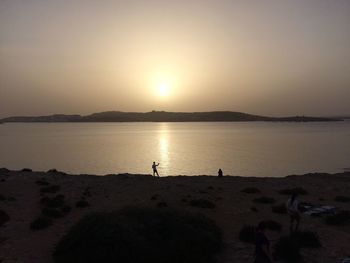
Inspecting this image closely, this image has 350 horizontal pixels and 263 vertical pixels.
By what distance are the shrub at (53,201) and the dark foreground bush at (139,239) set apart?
333 inches

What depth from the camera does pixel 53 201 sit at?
25.4 m

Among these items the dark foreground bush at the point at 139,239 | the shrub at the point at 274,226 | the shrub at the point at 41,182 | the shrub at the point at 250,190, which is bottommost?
the shrub at the point at 41,182

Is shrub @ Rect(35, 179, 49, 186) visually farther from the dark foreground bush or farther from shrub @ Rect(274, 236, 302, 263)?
shrub @ Rect(274, 236, 302, 263)

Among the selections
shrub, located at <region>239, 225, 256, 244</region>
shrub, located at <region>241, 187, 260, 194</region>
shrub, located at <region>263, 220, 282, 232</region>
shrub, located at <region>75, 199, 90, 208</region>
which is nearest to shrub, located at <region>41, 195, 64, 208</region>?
shrub, located at <region>75, 199, 90, 208</region>

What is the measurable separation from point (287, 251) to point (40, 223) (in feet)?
41.6

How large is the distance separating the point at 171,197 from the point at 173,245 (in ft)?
40.0

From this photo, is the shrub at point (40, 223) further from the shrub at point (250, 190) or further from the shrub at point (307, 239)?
the shrub at point (250, 190)

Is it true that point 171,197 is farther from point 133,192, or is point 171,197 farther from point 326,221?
point 326,221

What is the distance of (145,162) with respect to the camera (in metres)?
87.6

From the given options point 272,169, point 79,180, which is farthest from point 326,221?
point 272,169

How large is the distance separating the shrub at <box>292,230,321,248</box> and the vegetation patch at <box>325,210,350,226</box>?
347 cm

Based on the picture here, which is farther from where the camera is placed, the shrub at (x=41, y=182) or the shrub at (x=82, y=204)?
the shrub at (x=41, y=182)

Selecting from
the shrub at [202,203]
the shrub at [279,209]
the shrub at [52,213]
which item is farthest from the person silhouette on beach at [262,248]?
the shrub at [52,213]

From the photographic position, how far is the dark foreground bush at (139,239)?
14477 millimetres
